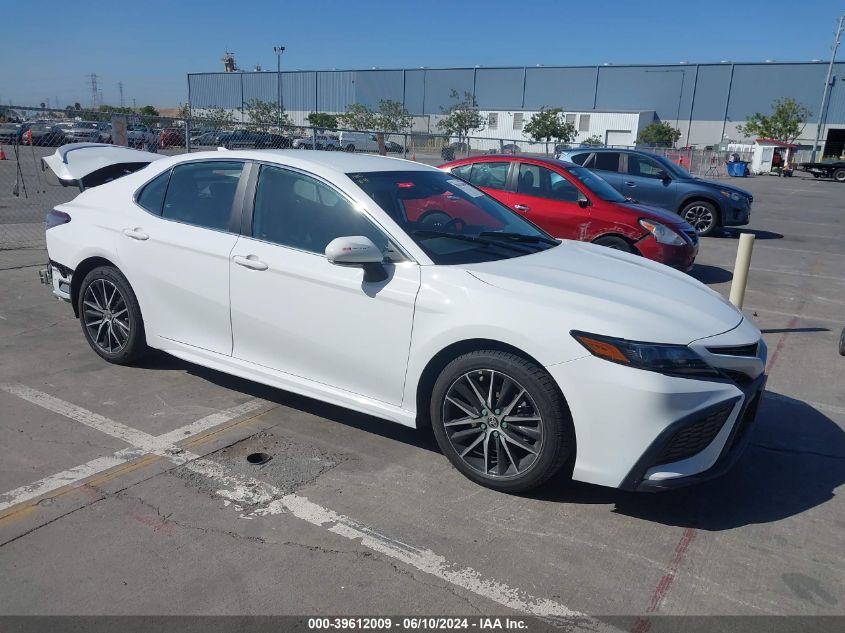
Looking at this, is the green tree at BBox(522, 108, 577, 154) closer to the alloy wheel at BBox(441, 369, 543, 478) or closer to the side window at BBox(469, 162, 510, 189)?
the side window at BBox(469, 162, 510, 189)

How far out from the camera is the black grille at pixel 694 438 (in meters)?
3.18

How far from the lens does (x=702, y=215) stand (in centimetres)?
1373

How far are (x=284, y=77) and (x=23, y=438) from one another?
266 feet

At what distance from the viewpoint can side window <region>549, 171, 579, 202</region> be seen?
881 cm

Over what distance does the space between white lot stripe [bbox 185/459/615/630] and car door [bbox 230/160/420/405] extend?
2.41 ft

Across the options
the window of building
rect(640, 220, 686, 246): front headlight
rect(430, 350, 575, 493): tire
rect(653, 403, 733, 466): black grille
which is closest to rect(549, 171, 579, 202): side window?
rect(640, 220, 686, 246): front headlight

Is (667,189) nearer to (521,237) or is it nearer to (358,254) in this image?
(521,237)

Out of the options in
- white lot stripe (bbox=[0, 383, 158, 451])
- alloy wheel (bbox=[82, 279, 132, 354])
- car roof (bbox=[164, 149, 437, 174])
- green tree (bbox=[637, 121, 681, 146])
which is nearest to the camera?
white lot stripe (bbox=[0, 383, 158, 451])

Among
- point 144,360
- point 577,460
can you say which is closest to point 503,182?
point 144,360

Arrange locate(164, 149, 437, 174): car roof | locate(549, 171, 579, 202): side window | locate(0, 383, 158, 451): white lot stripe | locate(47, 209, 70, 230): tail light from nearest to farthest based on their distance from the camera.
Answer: locate(0, 383, 158, 451): white lot stripe < locate(164, 149, 437, 174): car roof < locate(47, 209, 70, 230): tail light < locate(549, 171, 579, 202): side window

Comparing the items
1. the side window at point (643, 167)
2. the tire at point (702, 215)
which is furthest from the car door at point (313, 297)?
the tire at point (702, 215)

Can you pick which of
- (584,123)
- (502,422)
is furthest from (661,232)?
(584,123)

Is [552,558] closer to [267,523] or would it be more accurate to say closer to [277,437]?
[267,523]

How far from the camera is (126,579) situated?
283 centimetres
